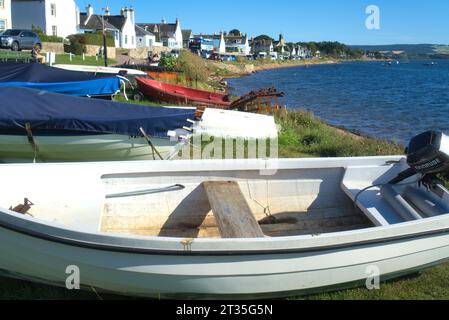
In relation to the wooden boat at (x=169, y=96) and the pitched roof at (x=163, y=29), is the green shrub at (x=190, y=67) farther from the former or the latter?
the pitched roof at (x=163, y=29)

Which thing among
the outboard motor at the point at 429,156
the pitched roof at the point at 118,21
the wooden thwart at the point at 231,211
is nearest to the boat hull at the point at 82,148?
the wooden thwart at the point at 231,211

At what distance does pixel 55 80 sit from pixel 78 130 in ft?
17.5

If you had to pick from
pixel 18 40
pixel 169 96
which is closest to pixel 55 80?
pixel 169 96

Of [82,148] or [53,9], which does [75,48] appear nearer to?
[53,9]

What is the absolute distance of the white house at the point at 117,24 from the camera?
6581 cm

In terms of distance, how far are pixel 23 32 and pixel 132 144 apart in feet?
107

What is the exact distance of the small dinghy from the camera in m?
4.14

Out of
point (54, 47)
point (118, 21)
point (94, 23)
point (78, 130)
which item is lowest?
point (78, 130)

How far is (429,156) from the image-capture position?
534cm

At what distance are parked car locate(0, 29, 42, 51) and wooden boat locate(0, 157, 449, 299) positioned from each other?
32.6 m

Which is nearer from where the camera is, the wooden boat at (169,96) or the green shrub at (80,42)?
the wooden boat at (169,96)

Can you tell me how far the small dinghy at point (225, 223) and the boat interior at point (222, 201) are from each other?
0.01 meters

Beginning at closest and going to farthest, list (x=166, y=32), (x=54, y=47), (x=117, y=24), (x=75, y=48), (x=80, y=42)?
(x=54, y=47)
(x=75, y=48)
(x=80, y=42)
(x=117, y=24)
(x=166, y=32)
